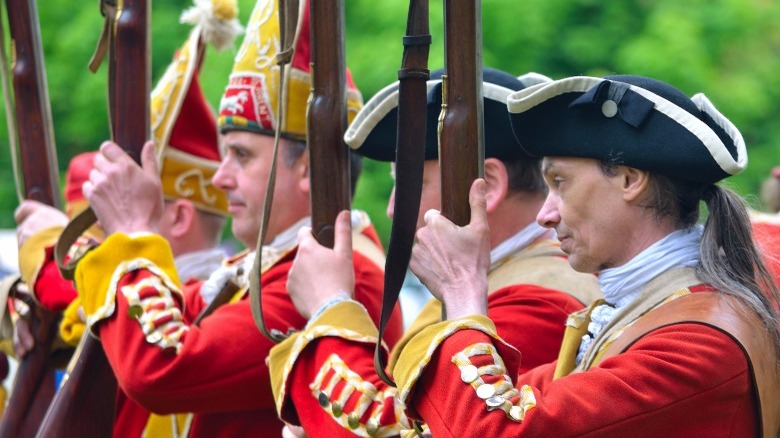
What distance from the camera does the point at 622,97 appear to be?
285 cm

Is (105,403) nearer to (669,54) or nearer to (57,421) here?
(57,421)

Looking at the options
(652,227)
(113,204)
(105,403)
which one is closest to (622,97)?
(652,227)

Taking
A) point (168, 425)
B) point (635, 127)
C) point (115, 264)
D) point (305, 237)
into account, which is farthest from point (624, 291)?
point (168, 425)

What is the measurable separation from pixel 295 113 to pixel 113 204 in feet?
2.02

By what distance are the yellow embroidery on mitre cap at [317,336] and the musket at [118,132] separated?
Answer: 0.90 meters

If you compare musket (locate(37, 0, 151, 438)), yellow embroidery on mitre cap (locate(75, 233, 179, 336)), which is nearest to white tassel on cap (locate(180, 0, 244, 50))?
musket (locate(37, 0, 151, 438))

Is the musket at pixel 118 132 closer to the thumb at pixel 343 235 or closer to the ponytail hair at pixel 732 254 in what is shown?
the thumb at pixel 343 235

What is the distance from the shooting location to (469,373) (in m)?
2.63

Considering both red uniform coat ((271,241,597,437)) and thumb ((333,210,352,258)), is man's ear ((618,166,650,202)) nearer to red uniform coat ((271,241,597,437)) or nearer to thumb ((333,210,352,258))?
red uniform coat ((271,241,597,437))

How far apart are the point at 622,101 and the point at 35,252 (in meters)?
2.57

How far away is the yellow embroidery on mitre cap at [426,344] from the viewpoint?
8.93ft

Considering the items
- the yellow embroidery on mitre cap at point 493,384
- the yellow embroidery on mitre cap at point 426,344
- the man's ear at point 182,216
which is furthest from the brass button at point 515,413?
the man's ear at point 182,216

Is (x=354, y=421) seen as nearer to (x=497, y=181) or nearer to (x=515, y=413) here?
(x=515, y=413)

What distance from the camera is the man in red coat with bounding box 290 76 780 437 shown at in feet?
8.50
